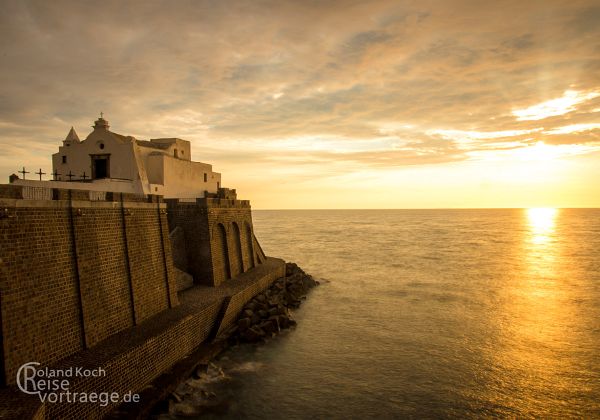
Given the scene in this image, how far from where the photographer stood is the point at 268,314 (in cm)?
2217

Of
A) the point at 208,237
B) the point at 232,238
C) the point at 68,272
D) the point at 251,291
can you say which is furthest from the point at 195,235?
the point at 68,272

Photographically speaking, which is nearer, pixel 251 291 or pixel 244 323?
pixel 244 323

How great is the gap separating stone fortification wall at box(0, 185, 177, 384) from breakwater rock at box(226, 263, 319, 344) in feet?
13.7

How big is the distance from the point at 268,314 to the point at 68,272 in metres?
11.6

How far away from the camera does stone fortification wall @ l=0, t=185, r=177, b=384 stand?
35.5ft

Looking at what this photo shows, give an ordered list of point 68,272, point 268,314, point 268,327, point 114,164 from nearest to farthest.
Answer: point 68,272, point 268,327, point 268,314, point 114,164

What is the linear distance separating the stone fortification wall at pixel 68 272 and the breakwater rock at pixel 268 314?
4.19 meters

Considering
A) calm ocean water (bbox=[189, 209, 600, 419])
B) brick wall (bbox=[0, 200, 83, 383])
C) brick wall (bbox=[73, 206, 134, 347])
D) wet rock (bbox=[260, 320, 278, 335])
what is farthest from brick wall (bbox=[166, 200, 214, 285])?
brick wall (bbox=[0, 200, 83, 383])

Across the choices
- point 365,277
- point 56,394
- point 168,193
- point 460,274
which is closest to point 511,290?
point 460,274

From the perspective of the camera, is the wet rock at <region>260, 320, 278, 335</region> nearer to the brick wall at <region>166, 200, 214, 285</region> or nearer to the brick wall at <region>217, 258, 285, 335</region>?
the brick wall at <region>217, 258, 285, 335</region>

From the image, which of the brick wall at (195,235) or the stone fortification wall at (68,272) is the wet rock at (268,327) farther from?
the stone fortification wall at (68,272)

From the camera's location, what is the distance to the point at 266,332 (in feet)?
67.5

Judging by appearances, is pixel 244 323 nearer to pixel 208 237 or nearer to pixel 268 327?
pixel 268 327

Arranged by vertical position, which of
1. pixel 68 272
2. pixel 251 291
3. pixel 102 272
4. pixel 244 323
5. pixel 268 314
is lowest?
pixel 268 314
